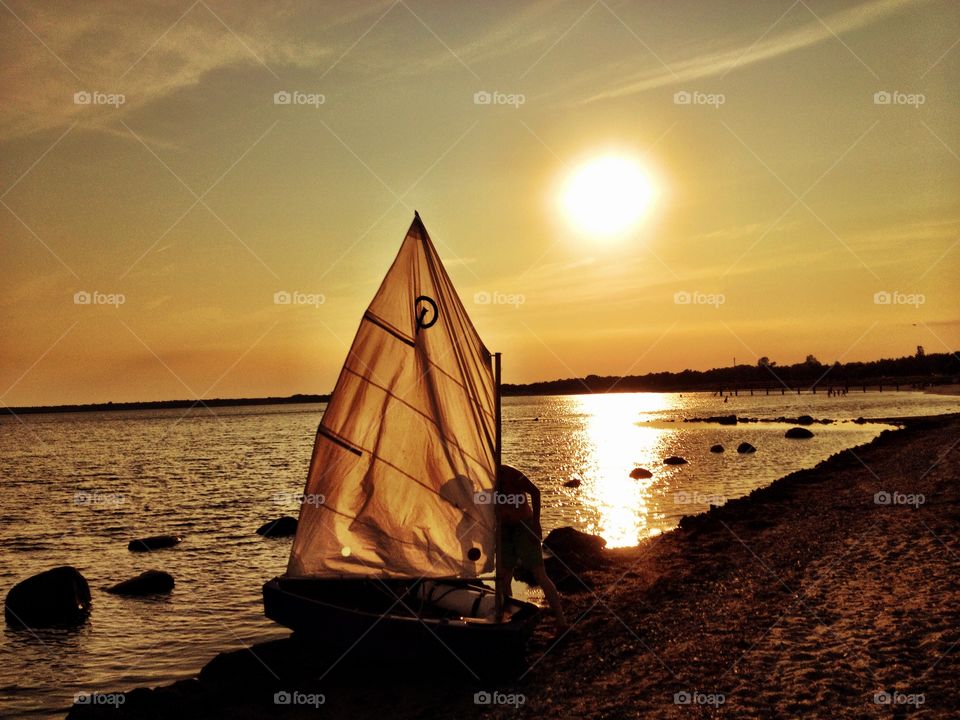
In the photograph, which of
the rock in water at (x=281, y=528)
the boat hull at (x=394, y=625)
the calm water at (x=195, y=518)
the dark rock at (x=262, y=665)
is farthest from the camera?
the rock in water at (x=281, y=528)

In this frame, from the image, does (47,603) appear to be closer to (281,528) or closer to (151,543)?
(151,543)

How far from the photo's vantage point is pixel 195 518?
128ft

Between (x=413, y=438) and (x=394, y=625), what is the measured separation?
3028 mm

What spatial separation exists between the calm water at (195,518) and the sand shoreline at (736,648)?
15.2 ft

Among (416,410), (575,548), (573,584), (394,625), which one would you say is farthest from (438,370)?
(575,548)

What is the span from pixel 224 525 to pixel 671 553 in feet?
77.4

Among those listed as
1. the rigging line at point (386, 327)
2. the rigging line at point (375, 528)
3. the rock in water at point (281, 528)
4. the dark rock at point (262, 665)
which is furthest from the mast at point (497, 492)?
the rock in water at point (281, 528)

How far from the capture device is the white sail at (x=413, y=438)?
12117 millimetres

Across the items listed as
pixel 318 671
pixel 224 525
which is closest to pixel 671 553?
pixel 318 671

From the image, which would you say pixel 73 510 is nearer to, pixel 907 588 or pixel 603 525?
pixel 603 525

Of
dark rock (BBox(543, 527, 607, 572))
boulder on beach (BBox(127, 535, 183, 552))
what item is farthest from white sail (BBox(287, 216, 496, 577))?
boulder on beach (BBox(127, 535, 183, 552))

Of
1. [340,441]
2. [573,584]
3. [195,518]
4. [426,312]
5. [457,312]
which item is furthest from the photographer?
[195,518]

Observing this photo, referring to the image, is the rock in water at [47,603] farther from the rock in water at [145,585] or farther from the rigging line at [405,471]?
the rigging line at [405,471]

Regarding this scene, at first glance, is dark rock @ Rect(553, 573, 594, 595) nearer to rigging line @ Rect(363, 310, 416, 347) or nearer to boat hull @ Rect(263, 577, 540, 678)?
boat hull @ Rect(263, 577, 540, 678)
